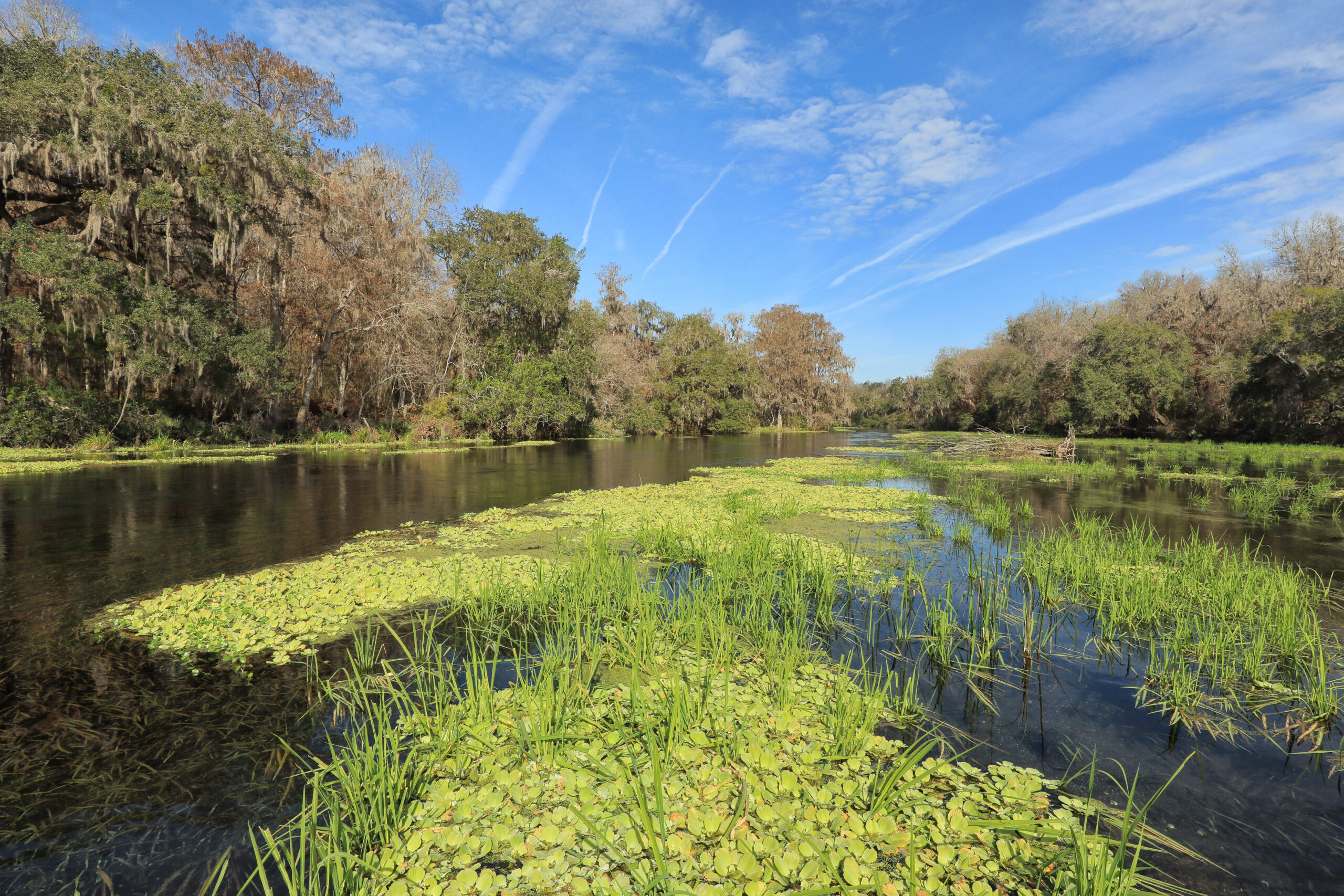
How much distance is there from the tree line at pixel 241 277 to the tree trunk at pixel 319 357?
12cm

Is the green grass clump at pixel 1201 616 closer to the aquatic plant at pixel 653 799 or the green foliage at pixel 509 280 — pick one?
the aquatic plant at pixel 653 799

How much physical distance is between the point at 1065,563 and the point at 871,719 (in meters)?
4.82

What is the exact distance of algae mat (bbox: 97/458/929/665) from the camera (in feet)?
16.9

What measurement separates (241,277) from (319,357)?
15.2ft

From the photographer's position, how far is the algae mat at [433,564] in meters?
5.14

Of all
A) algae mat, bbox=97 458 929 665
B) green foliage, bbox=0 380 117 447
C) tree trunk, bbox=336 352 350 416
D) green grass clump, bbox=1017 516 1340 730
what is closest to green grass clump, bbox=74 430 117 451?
green foliage, bbox=0 380 117 447

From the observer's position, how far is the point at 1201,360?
35.2 m

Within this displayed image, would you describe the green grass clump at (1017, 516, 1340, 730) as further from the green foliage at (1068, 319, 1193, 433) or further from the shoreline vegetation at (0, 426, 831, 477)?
the green foliage at (1068, 319, 1193, 433)

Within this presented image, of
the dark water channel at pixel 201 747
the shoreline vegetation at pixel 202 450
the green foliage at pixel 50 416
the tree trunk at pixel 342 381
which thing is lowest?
the dark water channel at pixel 201 747

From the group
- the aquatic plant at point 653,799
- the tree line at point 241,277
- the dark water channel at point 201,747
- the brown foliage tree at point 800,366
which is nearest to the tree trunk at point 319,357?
the tree line at point 241,277

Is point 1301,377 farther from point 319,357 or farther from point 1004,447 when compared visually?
point 319,357

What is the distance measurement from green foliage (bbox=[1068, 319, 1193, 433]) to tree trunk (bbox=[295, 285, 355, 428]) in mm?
46062

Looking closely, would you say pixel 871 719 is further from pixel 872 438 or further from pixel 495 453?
pixel 872 438

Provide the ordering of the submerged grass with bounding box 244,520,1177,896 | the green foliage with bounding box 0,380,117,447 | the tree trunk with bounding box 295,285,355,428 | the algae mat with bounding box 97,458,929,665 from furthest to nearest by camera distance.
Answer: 1. the tree trunk with bounding box 295,285,355,428
2. the green foliage with bounding box 0,380,117,447
3. the algae mat with bounding box 97,458,929,665
4. the submerged grass with bounding box 244,520,1177,896
